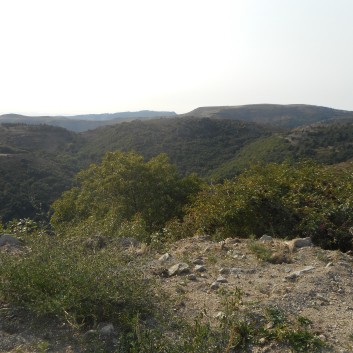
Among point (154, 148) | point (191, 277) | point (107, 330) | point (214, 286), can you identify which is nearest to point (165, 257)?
point (191, 277)

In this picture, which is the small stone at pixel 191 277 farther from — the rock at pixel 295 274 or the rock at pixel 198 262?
the rock at pixel 295 274

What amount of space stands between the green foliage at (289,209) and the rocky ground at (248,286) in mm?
1277

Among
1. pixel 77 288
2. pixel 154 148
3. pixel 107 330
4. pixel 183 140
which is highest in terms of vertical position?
pixel 77 288

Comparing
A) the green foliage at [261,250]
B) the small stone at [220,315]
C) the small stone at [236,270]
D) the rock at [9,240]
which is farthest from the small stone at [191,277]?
the rock at [9,240]

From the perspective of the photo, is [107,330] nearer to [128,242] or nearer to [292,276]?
[292,276]

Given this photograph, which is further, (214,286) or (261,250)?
(261,250)

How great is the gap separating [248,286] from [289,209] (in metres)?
3.47

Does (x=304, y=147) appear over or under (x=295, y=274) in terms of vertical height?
under

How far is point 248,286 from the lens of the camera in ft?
15.5

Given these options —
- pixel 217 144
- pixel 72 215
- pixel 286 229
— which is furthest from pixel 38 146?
pixel 286 229

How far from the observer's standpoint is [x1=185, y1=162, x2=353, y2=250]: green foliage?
725 centimetres

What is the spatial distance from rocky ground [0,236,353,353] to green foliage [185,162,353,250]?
4.19ft

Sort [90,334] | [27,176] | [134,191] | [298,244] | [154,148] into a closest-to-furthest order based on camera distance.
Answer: [90,334] < [298,244] < [134,191] < [27,176] < [154,148]

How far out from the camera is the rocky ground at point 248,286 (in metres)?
3.67
